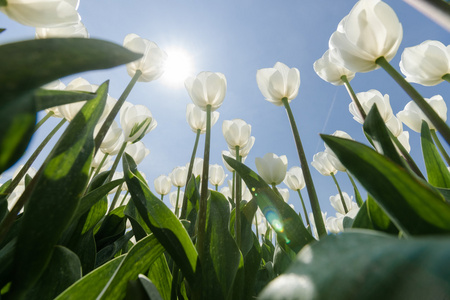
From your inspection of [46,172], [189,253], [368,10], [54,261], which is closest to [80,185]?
[46,172]

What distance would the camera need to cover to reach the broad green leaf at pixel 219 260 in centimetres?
72

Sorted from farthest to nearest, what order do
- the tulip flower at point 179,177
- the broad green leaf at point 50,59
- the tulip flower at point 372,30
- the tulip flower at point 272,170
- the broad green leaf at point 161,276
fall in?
the tulip flower at point 179,177 < the tulip flower at point 272,170 < the tulip flower at point 372,30 < the broad green leaf at point 161,276 < the broad green leaf at point 50,59

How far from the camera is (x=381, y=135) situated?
1.86 feet

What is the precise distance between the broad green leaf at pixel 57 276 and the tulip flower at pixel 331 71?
1.30m

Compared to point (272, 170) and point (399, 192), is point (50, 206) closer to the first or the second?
point (399, 192)

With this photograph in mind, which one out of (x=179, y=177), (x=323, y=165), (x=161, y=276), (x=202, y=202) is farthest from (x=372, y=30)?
(x=179, y=177)

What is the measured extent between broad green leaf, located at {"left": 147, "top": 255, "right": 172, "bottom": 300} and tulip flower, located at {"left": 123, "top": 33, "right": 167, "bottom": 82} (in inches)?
33.3

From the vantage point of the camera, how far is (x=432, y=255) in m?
0.20

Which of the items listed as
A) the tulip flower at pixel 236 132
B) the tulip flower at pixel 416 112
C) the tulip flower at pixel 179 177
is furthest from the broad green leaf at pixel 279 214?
the tulip flower at pixel 179 177

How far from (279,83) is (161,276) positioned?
3.23ft

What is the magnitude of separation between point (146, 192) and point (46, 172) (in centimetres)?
25

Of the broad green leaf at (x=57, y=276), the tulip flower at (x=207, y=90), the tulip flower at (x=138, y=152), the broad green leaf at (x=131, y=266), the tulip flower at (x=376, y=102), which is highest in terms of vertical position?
the tulip flower at (x=138, y=152)

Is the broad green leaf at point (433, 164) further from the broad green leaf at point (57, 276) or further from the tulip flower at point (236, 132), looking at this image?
the broad green leaf at point (57, 276)

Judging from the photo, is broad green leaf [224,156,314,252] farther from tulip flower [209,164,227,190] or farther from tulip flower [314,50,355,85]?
tulip flower [209,164,227,190]
